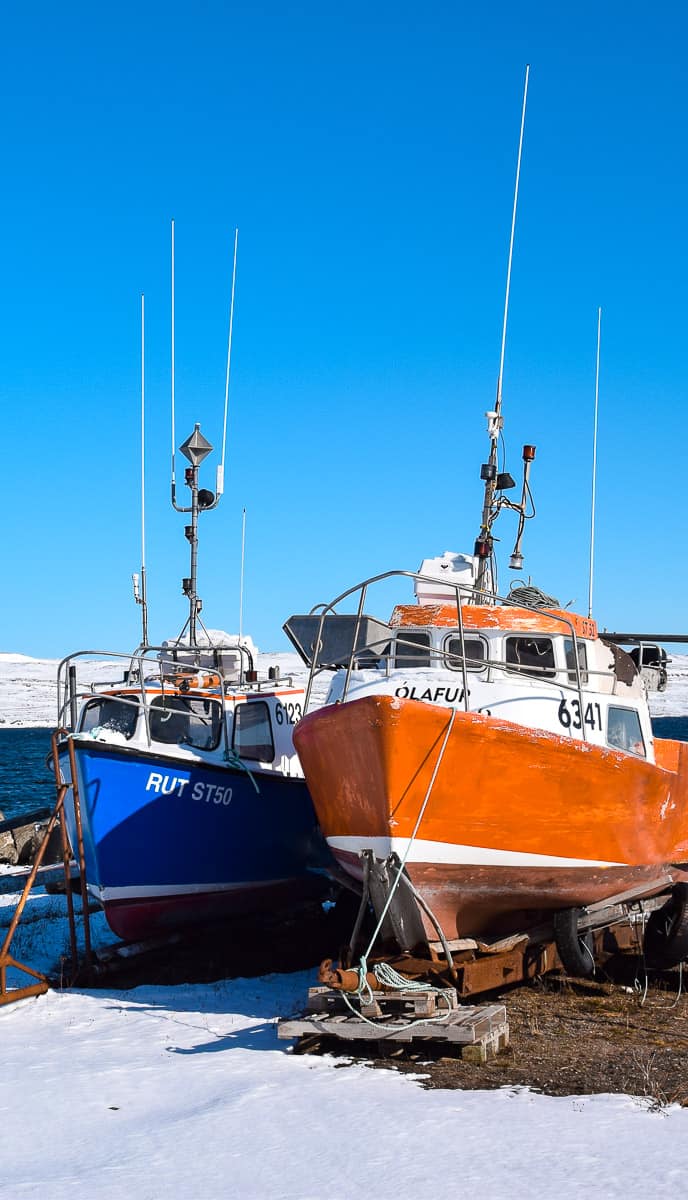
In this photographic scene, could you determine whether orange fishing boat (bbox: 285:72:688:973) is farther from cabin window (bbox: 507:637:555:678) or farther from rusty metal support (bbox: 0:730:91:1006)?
rusty metal support (bbox: 0:730:91:1006)

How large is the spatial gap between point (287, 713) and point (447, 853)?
5.66m

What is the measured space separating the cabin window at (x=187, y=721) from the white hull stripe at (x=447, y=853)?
12.4 ft

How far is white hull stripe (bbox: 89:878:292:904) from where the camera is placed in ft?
41.2

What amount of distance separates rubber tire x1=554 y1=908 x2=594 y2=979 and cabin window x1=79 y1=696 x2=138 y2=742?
5.02 meters

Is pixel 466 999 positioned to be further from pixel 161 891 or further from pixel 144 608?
pixel 144 608

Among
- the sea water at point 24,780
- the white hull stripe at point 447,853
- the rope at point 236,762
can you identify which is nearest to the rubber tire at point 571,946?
the white hull stripe at point 447,853

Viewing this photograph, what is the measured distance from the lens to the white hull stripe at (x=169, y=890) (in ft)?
41.2

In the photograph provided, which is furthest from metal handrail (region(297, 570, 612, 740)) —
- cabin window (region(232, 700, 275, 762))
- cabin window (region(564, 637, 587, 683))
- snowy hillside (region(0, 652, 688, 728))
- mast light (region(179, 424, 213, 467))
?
snowy hillside (region(0, 652, 688, 728))

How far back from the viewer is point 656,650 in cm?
1335

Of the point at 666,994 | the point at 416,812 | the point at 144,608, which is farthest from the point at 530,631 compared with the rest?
the point at 144,608

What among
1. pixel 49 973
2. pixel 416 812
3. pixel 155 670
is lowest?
pixel 49 973

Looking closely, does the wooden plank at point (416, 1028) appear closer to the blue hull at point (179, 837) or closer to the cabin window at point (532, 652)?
the cabin window at point (532, 652)

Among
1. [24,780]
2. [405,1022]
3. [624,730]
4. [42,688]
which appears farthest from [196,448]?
[42,688]

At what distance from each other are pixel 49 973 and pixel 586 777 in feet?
19.3
